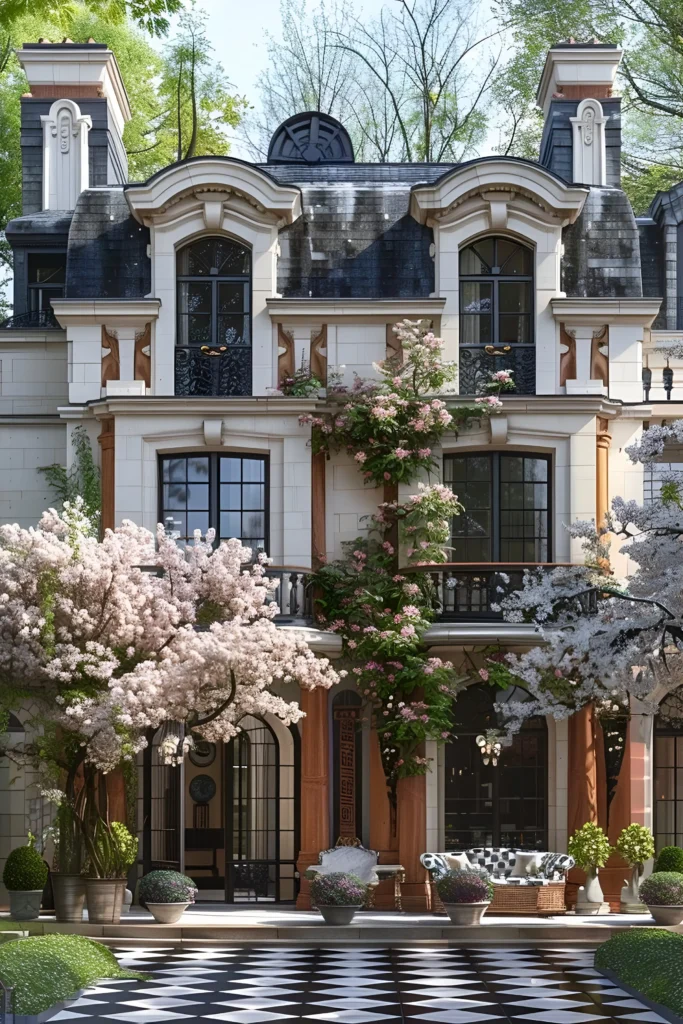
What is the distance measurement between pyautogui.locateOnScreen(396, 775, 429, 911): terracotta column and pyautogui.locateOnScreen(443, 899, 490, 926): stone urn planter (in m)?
2.17

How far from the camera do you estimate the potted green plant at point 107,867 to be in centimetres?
2184

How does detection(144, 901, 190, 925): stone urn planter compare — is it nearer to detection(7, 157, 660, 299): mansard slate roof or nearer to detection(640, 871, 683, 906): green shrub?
detection(640, 871, 683, 906): green shrub

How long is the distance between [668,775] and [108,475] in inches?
349

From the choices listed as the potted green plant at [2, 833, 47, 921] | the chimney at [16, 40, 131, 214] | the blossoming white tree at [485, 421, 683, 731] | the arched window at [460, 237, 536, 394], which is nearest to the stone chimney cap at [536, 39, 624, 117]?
the arched window at [460, 237, 536, 394]

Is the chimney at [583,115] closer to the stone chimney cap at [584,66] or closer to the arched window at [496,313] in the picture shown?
the stone chimney cap at [584,66]

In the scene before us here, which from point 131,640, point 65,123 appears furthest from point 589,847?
point 65,123

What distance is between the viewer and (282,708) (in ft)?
71.8

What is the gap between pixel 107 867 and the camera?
72.4ft

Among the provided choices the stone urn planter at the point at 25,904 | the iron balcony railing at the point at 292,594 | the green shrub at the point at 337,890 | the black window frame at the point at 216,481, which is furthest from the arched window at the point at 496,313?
the stone urn planter at the point at 25,904

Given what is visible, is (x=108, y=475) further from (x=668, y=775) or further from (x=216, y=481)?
(x=668, y=775)

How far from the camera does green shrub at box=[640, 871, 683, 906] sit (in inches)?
848

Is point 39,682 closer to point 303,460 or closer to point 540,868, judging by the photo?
point 303,460

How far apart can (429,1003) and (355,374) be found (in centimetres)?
1083

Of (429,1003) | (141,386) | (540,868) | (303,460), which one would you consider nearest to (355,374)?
(303,460)
